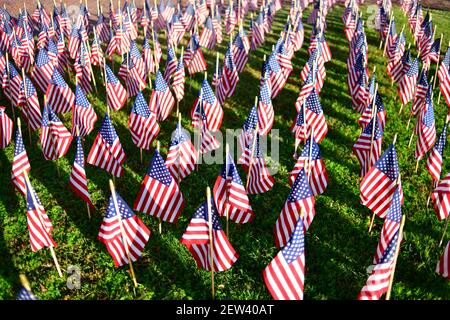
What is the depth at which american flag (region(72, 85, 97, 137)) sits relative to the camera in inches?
554

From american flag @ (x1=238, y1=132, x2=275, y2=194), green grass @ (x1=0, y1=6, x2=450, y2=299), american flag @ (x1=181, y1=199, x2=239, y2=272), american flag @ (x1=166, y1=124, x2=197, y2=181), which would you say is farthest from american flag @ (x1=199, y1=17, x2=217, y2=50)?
american flag @ (x1=181, y1=199, x2=239, y2=272)

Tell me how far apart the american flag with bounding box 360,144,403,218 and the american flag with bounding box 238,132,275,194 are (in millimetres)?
2557

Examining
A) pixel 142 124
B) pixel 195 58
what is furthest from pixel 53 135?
pixel 195 58

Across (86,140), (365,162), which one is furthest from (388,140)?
(86,140)

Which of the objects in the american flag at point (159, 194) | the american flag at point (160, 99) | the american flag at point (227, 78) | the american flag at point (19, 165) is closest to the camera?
the american flag at point (159, 194)

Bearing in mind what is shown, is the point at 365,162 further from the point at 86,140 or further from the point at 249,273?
the point at 86,140

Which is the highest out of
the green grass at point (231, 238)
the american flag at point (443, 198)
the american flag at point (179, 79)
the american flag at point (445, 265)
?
the american flag at point (179, 79)

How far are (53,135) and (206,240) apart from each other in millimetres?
6483

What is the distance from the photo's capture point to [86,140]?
15.5m

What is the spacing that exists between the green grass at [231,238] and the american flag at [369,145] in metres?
1.10

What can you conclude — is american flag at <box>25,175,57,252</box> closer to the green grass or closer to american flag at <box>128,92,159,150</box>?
the green grass

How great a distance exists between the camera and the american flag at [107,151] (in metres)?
12.2

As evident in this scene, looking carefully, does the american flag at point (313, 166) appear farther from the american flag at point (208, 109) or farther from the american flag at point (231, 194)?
the american flag at point (208, 109)

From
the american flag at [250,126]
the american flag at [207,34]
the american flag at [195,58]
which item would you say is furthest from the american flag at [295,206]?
the american flag at [207,34]
